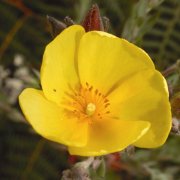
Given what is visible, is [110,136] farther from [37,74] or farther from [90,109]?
Result: [37,74]

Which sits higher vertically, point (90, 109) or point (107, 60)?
point (107, 60)

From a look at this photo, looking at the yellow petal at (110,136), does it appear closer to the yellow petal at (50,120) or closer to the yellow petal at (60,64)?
the yellow petal at (50,120)

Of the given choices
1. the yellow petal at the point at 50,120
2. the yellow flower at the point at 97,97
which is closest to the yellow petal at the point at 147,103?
the yellow flower at the point at 97,97

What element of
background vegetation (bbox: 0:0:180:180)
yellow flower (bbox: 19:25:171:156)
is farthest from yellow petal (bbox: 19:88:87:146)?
background vegetation (bbox: 0:0:180:180)

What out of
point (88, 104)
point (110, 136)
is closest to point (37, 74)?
point (88, 104)

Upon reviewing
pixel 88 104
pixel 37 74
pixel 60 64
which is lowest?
pixel 37 74

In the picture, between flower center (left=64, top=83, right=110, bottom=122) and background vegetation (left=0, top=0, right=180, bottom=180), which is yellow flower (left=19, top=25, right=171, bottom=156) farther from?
background vegetation (left=0, top=0, right=180, bottom=180)

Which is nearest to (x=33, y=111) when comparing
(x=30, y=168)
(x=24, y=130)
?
(x=30, y=168)
